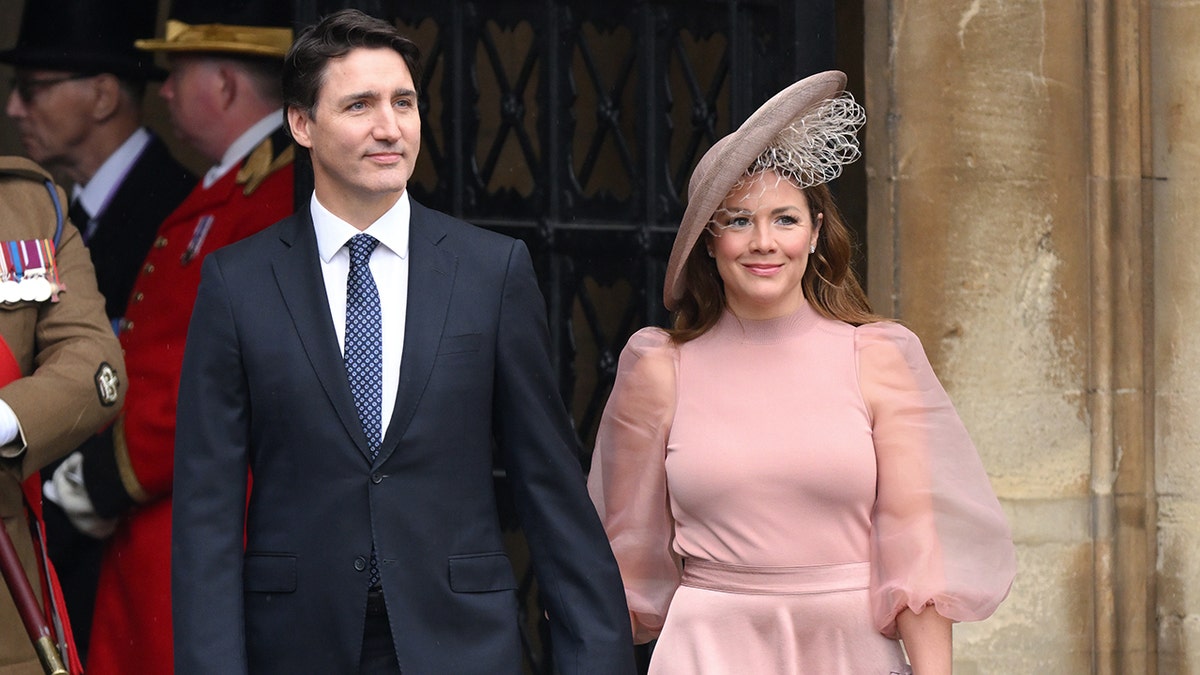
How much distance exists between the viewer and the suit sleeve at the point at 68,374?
3527 millimetres

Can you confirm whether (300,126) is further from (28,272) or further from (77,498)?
(77,498)

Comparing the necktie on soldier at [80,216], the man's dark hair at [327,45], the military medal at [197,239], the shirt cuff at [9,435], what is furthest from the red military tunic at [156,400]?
the man's dark hair at [327,45]

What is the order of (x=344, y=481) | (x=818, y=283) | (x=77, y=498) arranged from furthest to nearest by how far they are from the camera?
(x=77, y=498)
(x=818, y=283)
(x=344, y=481)

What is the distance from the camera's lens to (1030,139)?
5.12m

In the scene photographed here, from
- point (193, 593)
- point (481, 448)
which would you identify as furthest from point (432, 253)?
point (193, 593)

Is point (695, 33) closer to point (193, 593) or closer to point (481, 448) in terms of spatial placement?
point (481, 448)

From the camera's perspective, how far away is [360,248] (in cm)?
317

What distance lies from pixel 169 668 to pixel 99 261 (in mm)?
1571

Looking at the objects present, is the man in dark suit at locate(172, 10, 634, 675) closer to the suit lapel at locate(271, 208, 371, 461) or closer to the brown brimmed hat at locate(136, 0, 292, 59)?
the suit lapel at locate(271, 208, 371, 461)

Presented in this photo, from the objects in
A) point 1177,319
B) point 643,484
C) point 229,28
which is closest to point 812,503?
point 643,484

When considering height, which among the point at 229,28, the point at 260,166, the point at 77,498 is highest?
the point at 229,28

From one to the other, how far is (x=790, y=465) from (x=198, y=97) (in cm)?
302

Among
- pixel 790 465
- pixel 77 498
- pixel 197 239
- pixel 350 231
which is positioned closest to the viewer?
pixel 350 231

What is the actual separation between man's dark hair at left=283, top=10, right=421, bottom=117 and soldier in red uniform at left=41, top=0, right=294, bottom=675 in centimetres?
205
